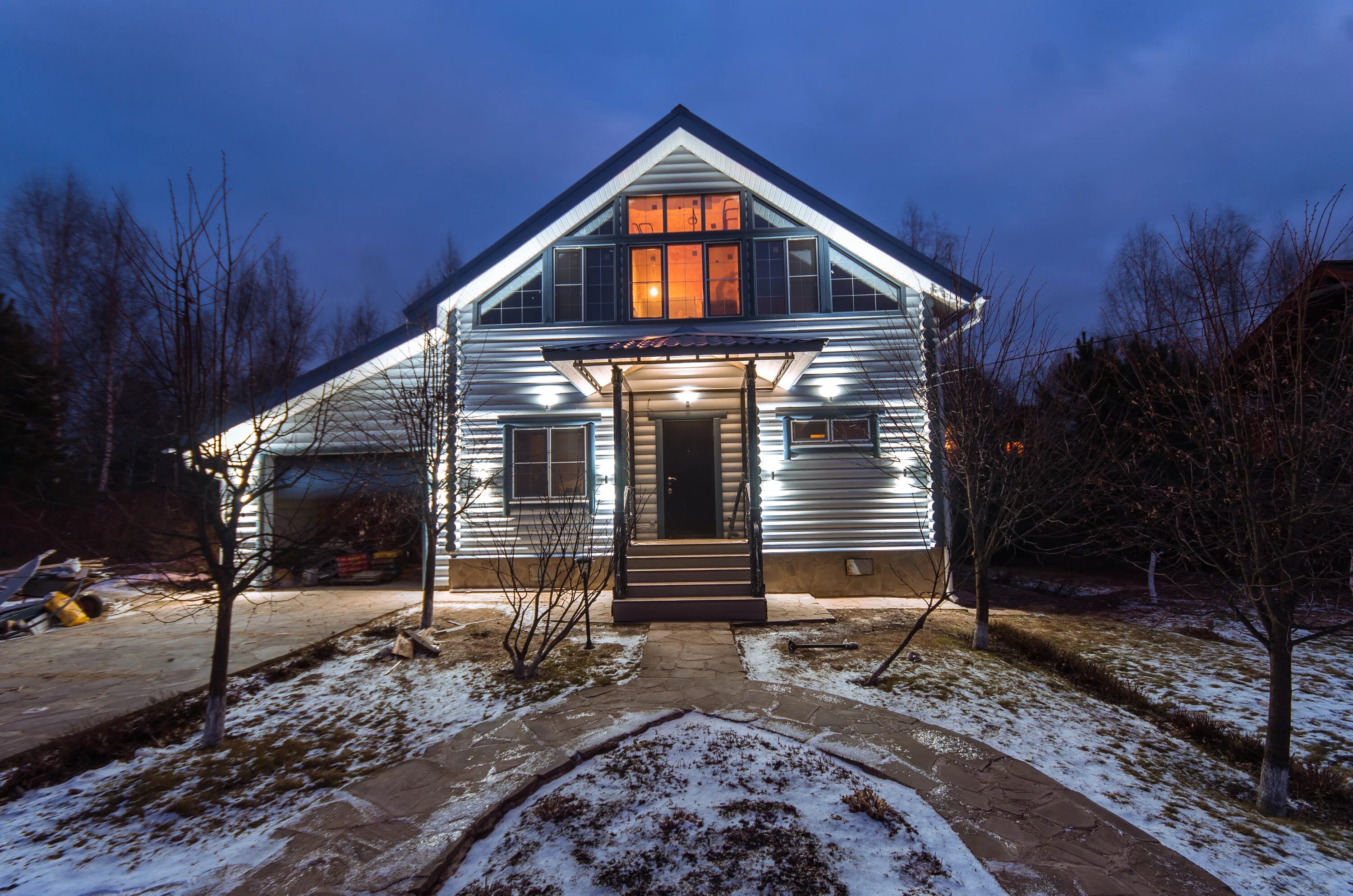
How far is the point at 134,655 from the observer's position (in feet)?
21.0

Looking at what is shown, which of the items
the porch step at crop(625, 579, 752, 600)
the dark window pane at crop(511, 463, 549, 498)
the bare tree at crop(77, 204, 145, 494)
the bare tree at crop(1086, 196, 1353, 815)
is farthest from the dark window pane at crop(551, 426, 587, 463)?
the bare tree at crop(1086, 196, 1353, 815)

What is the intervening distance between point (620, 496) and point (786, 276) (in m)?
Answer: 5.24

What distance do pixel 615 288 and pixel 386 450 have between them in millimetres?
4823

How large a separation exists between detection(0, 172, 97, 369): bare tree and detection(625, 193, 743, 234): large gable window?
53.0 ft

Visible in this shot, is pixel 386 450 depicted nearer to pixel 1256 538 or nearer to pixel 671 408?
pixel 671 408

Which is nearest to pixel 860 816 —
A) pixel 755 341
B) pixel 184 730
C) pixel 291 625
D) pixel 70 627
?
pixel 184 730

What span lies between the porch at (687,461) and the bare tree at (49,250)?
16.5 m

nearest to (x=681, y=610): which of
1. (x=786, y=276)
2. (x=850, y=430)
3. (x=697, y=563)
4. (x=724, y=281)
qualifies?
(x=697, y=563)

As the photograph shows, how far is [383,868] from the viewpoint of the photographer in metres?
2.73

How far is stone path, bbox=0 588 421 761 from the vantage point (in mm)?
4656

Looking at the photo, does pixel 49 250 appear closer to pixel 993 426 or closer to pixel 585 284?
pixel 585 284

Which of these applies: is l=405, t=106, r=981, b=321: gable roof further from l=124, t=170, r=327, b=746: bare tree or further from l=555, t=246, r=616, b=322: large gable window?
l=124, t=170, r=327, b=746: bare tree

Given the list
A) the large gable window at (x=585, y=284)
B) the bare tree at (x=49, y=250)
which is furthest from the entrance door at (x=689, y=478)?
the bare tree at (x=49, y=250)

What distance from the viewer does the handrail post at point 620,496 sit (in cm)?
758
